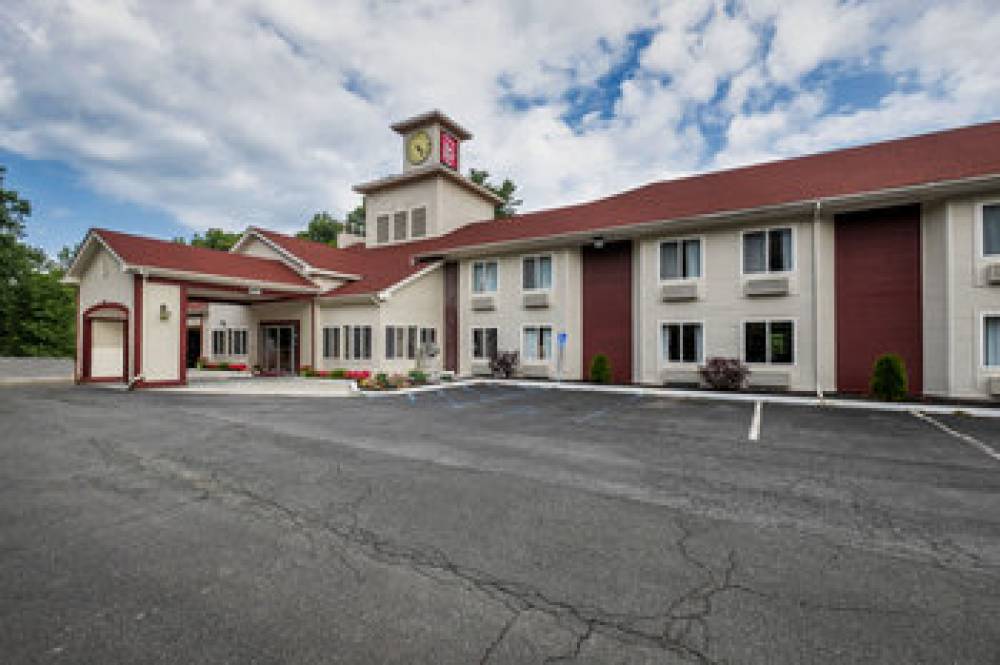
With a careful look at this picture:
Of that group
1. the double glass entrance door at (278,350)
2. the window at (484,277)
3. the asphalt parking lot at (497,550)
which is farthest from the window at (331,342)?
the asphalt parking lot at (497,550)

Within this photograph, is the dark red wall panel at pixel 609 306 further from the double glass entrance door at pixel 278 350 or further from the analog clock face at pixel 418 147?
the double glass entrance door at pixel 278 350

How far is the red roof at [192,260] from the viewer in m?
16.9

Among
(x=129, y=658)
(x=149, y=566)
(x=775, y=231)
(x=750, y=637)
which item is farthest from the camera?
(x=775, y=231)

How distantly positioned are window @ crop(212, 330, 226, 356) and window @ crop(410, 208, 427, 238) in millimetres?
13013

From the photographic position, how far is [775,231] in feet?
49.3

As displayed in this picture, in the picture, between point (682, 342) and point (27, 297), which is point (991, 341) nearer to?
point (682, 342)

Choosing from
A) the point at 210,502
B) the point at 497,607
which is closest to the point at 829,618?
the point at 497,607

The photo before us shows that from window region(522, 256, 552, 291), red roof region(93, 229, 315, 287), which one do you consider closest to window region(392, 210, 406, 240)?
red roof region(93, 229, 315, 287)

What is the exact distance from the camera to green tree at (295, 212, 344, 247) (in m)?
49.8

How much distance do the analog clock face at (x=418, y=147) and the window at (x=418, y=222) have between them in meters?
3.22

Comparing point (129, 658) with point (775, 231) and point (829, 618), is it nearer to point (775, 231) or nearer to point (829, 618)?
point (829, 618)

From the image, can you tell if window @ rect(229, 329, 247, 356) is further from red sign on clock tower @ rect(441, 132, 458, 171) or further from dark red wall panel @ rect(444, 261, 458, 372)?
red sign on clock tower @ rect(441, 132, 458, 171)

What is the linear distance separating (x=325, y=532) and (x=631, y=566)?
2.85 m

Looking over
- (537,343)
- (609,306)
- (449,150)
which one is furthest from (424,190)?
(609,306)
